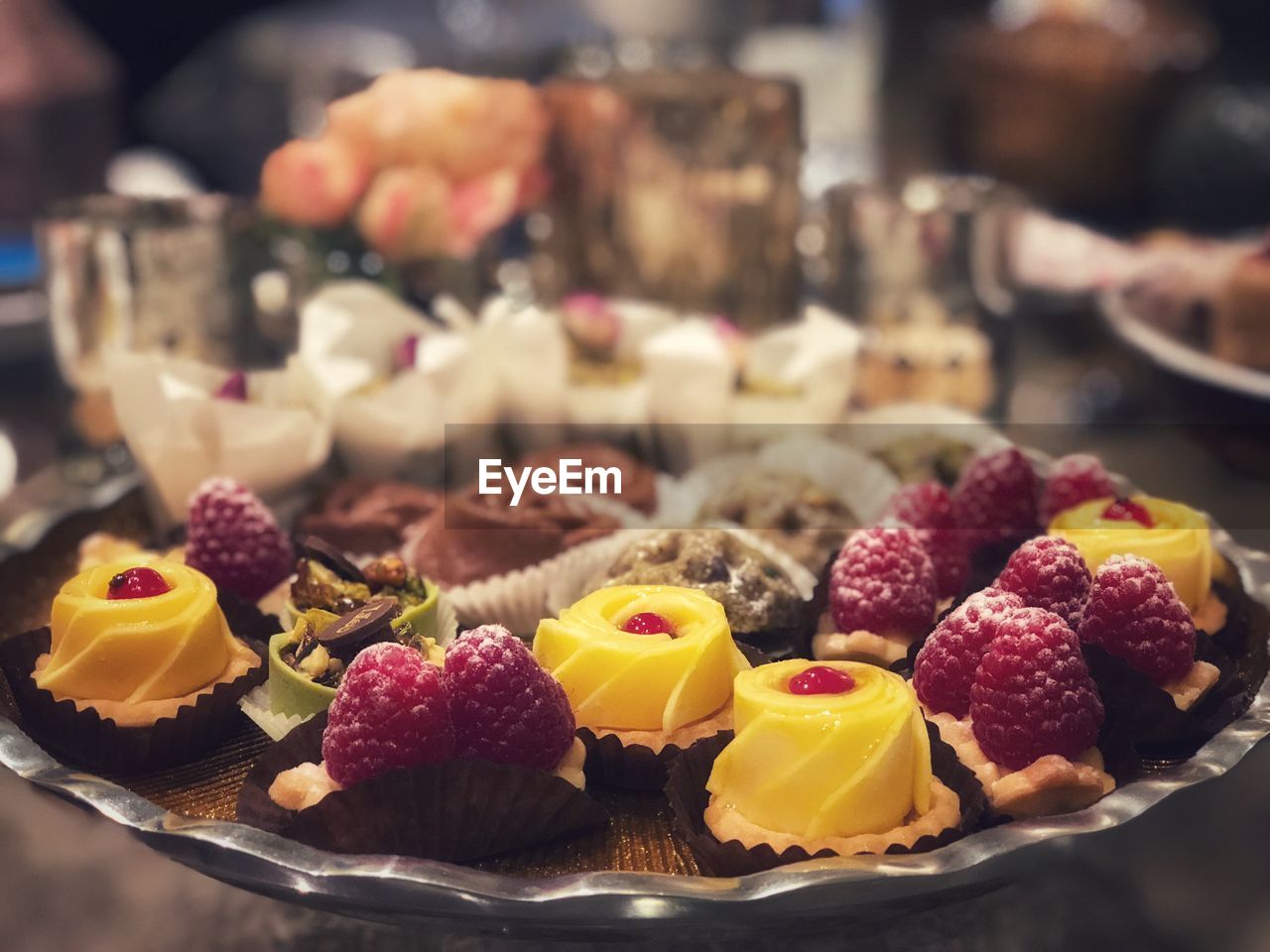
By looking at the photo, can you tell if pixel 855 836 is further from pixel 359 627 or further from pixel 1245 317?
pixel 1245 317

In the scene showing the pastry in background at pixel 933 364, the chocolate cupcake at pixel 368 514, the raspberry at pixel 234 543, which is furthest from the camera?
the pastry in background at pixel 933 364

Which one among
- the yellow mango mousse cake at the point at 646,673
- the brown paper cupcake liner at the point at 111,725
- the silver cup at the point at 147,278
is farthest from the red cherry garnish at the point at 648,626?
the silver cup at the point at 147,278

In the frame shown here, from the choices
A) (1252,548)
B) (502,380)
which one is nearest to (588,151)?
(502,380)

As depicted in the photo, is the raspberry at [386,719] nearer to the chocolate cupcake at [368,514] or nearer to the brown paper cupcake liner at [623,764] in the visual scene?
the brown paper cupcake liner at [623,764]

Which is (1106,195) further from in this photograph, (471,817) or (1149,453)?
(471,817)

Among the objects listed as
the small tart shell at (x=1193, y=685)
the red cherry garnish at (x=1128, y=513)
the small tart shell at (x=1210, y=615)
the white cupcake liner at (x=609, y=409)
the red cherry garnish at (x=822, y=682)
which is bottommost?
the small tart shell at (x=1193, y=685)

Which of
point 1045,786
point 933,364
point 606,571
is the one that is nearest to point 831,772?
point 1045,786

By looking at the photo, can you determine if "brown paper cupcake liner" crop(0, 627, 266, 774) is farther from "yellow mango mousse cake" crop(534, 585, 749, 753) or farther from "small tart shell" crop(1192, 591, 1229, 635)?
"small tart shell" crop(1192, 591, 1229, 635)
